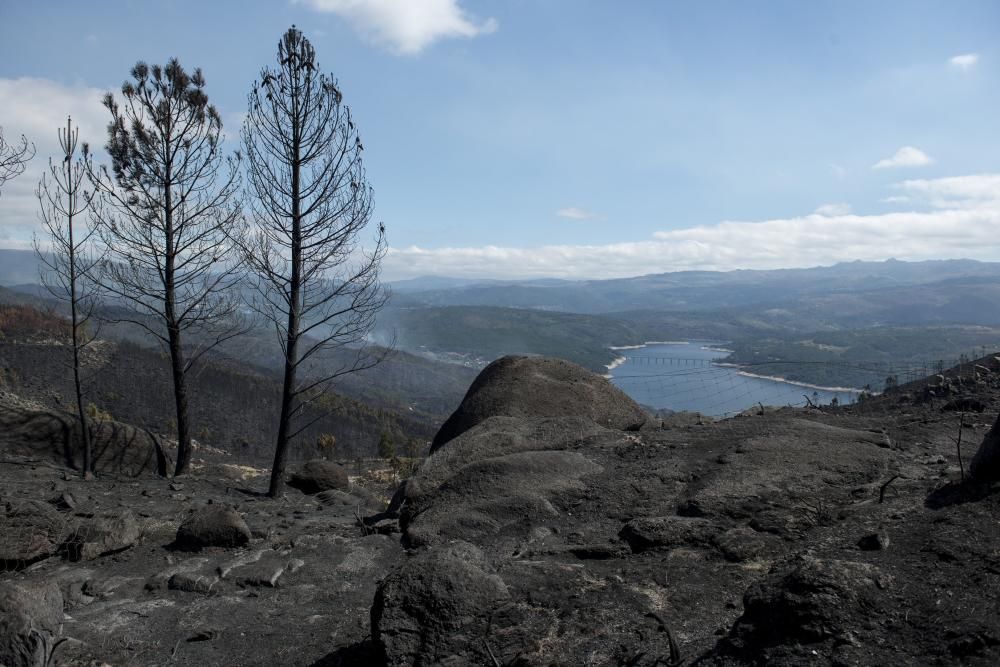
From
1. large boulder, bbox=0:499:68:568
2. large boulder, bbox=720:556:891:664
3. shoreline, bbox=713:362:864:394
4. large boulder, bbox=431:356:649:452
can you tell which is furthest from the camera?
shoreline, bbox=713:362:864:394

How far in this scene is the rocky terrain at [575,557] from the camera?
3.70m

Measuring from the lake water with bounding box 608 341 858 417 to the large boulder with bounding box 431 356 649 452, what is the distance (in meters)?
89.1

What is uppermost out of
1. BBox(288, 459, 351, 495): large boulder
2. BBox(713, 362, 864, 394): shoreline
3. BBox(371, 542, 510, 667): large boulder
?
BBox(371, 542, 510, 667): large boulder

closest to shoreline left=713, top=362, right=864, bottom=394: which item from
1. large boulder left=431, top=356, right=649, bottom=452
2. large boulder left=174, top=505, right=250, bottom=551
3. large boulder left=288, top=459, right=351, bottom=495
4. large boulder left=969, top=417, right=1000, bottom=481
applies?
large boulder left=431, top=356, right=649, bottom=452

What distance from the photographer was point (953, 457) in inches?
312

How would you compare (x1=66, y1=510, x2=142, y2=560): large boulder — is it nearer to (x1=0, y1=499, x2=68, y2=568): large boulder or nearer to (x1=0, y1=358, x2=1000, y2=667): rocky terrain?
(x1=0, y1=358, x2=1000, y2=667): rocky terrain

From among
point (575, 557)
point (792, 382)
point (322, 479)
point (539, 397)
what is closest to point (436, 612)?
point (575, 557)

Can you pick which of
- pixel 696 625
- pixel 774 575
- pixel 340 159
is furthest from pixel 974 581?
pixel 340 159

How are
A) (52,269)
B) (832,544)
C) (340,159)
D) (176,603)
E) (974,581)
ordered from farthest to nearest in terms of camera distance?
(52,269), (340,159), (176,603), (832,544), (974,581)

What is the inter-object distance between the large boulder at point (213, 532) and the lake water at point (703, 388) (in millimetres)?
96005

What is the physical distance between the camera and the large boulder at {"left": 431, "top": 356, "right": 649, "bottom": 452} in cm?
1281

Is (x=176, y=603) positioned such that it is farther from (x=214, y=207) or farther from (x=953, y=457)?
(x=214, y=207)

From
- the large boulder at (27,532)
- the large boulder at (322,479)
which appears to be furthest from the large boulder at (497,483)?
the large boulder at (322,479)

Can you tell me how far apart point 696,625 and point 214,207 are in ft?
45.9
